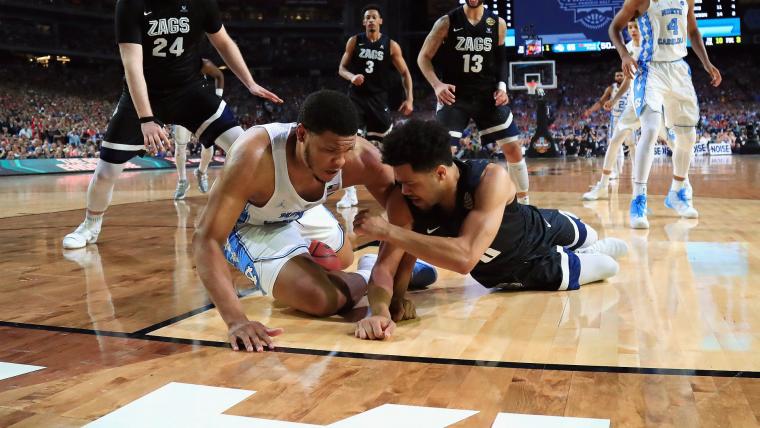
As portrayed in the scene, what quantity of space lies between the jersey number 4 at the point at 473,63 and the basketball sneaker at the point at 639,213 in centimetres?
179

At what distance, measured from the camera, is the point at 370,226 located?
260cm

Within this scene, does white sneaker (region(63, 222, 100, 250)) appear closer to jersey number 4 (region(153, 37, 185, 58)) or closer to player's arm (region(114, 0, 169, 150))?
player's arm (region(114, 0, 169, 150))

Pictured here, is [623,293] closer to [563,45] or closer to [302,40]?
[563,45]

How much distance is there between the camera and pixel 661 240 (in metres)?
5.16

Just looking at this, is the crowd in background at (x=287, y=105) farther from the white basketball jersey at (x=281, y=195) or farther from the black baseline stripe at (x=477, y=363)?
the black baseline stripe at (x=477, y=363)

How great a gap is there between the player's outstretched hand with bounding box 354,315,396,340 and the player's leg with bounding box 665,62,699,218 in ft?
14.1

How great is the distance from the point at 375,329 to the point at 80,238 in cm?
358

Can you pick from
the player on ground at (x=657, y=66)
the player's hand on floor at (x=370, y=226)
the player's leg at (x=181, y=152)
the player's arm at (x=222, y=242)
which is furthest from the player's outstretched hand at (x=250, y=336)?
the player's leg at (x=181, y=152)

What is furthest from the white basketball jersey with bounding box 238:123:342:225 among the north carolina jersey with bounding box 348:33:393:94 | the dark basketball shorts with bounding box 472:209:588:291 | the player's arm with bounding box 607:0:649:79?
the north carolina jersey with bounding box 348:33:393:94

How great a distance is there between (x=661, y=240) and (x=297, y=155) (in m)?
3.26

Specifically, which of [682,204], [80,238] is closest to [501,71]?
[682,204]

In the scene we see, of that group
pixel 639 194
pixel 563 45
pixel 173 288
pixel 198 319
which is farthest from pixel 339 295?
pixel 563 45

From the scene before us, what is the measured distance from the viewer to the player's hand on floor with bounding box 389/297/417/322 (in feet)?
10.1

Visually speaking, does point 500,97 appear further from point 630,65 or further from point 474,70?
point 630,65
